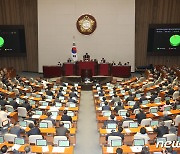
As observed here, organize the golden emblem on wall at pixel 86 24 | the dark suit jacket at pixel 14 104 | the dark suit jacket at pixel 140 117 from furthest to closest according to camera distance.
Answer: the golden emblem on wall at pixel 86 24 → the dark suit jacket at pixel 14 104 → the dark suit jacket at pixel 140 117

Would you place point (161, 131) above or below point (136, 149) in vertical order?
above

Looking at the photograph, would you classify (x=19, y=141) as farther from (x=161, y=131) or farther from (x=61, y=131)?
(x=161, y=131)

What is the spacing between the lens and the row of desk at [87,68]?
28.3 metres

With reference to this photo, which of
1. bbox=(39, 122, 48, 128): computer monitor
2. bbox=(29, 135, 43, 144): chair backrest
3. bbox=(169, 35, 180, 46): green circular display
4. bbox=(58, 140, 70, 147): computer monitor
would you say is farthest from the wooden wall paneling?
bbox=(58, 140, 70, 147): computer monitor

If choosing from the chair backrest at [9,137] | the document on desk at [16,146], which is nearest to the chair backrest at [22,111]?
the chair backrest at [9,137]

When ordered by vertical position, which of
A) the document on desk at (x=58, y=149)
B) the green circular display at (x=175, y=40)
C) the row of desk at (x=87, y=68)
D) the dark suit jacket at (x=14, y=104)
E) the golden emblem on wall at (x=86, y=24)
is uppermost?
the golden emblem on wall at (x=86, y=24)

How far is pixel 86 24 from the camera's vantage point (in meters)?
30.6

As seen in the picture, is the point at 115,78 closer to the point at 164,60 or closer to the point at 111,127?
the point at 164,60

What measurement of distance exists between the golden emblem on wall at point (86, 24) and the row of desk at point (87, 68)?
395 centimetres

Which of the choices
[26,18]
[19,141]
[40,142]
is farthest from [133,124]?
[26,18]

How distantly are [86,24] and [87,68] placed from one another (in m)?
4.95

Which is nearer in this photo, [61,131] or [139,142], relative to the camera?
→ [139,142]

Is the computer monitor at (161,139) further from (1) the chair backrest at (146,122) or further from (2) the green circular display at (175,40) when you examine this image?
(2) the green circular display at (175,40)

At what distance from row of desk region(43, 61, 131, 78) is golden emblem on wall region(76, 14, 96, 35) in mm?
3951
